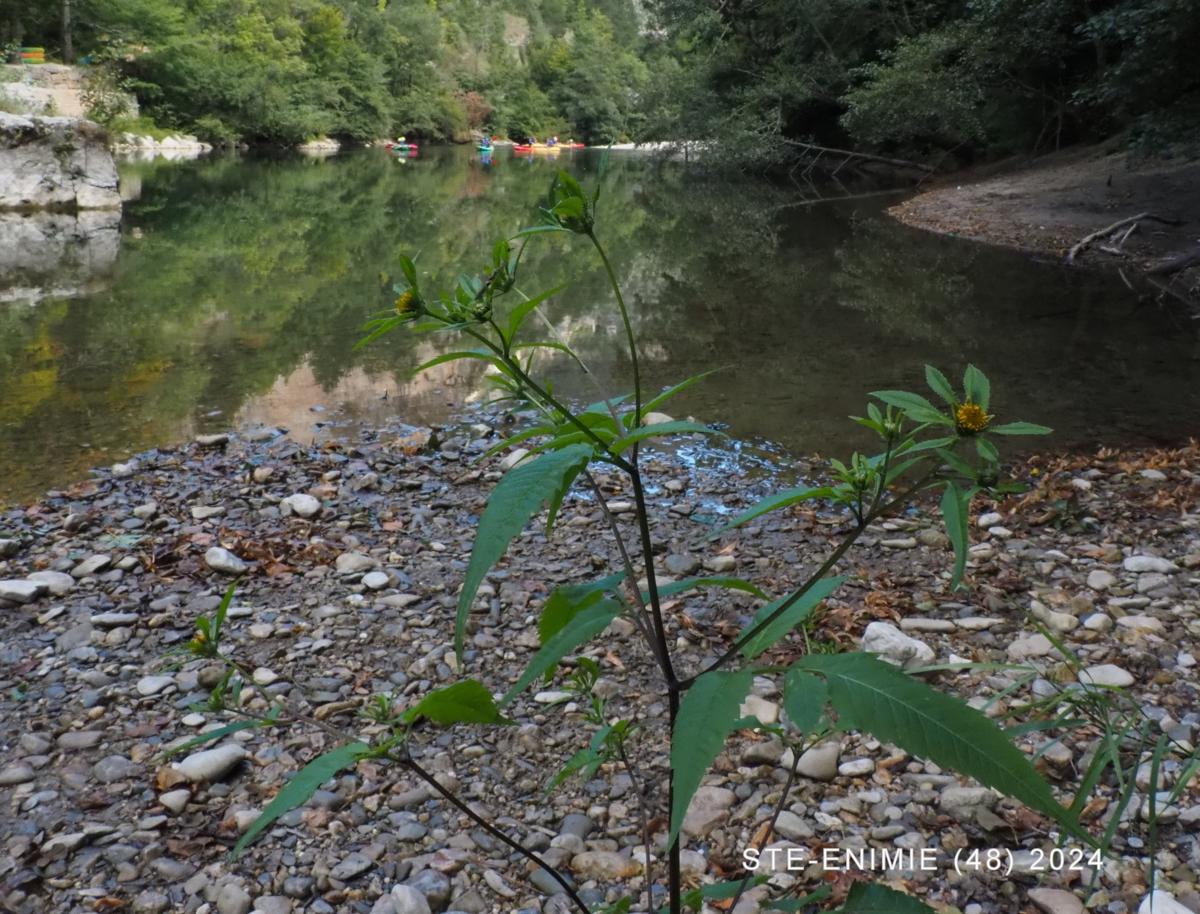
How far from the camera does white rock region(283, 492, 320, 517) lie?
13.8ft

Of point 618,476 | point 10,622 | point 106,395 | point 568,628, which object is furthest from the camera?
point 106,395

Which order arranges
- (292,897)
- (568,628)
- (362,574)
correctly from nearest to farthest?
(568,628) → (292,897) → (362,574)

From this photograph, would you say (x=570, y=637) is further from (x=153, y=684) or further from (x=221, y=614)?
(x=153, y=684)

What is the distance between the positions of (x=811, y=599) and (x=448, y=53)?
7134 centimetres

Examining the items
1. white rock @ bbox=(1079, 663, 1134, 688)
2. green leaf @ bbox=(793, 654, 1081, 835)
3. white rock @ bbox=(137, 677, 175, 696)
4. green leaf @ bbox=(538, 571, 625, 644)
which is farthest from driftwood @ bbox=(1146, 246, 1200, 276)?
green leaf @ bbox=(793, 654, 1081, 835)

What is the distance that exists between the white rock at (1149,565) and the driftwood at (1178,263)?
344 inches

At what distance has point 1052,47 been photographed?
1619 centimetres

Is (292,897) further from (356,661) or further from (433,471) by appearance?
(433,471)

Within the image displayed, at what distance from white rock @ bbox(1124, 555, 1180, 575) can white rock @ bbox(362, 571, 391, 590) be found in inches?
108

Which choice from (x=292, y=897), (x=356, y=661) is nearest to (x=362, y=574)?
(x=356, y=661)

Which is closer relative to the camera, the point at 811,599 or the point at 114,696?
the point at 811,599

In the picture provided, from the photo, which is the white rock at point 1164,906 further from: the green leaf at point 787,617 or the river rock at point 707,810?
the green leaf at point 787,617

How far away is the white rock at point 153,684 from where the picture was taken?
277 cm

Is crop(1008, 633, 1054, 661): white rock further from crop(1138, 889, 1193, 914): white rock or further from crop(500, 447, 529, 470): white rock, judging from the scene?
crop(500, 447, 529, 470): white rock
